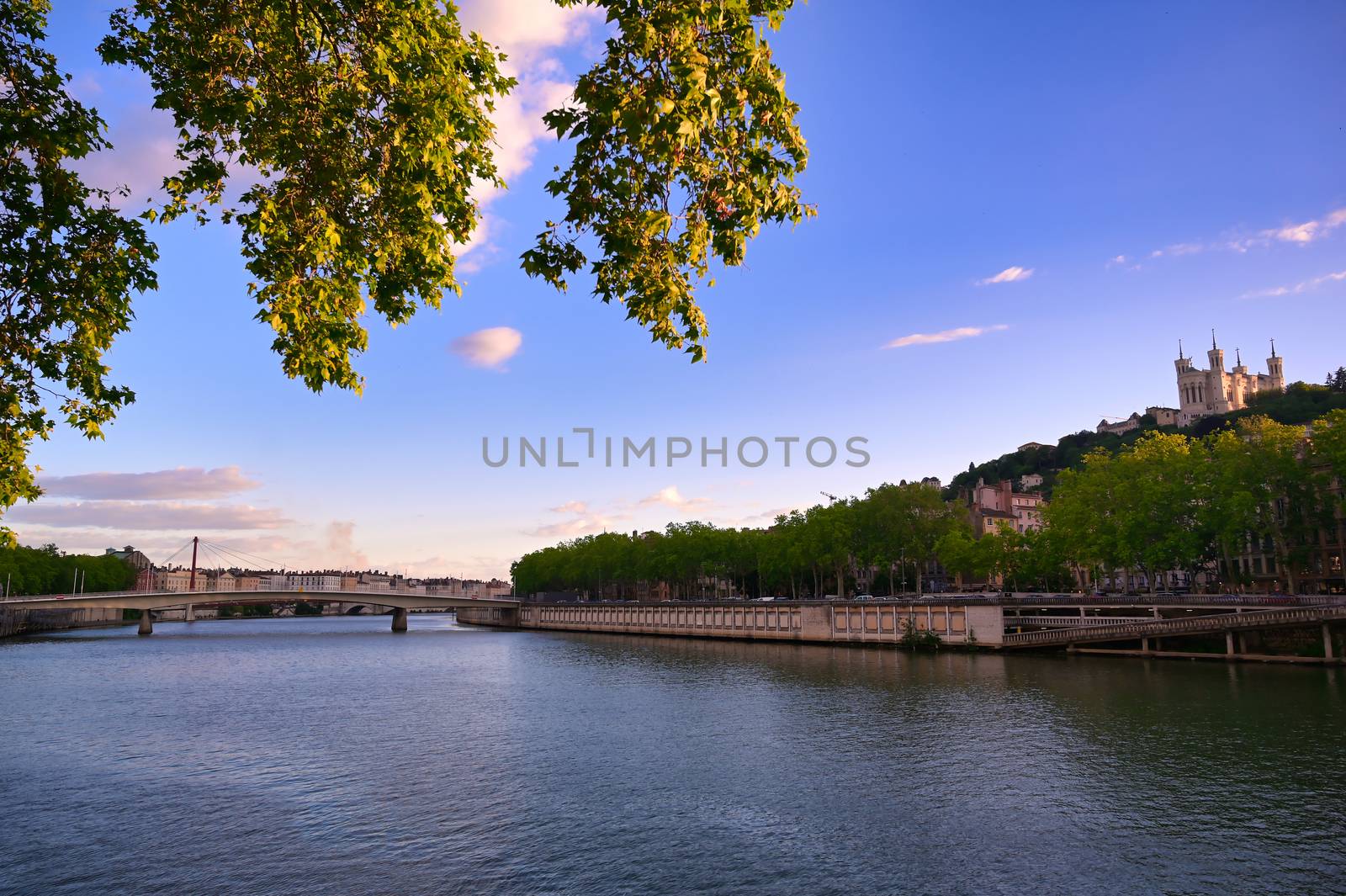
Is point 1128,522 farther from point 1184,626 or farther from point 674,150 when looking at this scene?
point 674,150

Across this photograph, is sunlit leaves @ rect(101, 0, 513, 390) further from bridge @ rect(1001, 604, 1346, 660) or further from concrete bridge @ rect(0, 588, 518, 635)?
concrete bridge @ rect(0, 588, 518, 635)

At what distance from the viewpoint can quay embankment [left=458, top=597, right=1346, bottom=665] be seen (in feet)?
188

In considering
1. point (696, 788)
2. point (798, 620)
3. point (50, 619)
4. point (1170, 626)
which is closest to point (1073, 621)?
point (1170, 626)

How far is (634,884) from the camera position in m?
17.8

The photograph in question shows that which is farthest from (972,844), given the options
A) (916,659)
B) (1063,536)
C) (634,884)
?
(1063,536)

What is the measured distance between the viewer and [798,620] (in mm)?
91750

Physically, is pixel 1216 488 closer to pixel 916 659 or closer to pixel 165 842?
pixel 916 659

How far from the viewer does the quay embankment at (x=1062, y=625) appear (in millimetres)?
57219

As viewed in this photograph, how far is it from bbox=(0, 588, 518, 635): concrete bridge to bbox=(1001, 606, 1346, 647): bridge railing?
10562 centimetres

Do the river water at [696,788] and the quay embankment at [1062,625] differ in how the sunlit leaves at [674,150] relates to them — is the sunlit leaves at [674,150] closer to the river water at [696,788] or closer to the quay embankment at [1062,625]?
the river water at [696,788]

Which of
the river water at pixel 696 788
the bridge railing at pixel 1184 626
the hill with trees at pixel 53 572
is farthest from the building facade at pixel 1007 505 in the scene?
the hill with trees at pixel 53 572

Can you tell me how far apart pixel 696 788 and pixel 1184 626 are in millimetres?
51698

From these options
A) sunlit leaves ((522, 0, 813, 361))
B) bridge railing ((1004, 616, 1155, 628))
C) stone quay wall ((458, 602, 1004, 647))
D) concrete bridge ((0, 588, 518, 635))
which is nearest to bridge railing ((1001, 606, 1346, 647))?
bridge railing ((1004, 616, 1155, 628))

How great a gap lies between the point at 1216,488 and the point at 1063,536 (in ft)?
71.5
